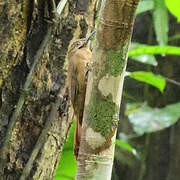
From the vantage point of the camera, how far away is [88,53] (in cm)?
134

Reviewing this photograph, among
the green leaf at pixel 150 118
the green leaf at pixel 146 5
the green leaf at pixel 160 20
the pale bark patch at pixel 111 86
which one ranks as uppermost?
the green leaf at pixel 146 5

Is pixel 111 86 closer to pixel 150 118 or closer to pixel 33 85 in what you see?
pixel 33 85

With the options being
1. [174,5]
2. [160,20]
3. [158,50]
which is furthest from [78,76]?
[160,20]

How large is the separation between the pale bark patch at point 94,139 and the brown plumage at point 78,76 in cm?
26

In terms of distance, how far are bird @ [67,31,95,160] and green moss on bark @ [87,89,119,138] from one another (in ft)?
0.89

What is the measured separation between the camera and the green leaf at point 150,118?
2709 mm

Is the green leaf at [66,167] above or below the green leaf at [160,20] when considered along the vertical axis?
below

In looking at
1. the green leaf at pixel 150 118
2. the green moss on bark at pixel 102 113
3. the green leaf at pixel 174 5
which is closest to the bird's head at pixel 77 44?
the green leaf at pixel 174 5

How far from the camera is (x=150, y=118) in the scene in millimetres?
2793

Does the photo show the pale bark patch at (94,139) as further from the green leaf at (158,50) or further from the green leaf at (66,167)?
the green leaf at (158,50)

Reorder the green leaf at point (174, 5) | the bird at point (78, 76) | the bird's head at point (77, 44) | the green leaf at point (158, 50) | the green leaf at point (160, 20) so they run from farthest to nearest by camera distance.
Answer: the green leaf at point (160, 20), the green leaf at point (158, 50), the green leaf at point (174, 5), the bird's head at point (77, 44), the bird at point (78, 76)

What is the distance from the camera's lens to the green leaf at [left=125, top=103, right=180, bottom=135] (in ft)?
8.89

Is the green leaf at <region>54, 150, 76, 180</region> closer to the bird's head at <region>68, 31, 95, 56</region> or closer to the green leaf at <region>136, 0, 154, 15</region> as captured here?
the bird's head at <region>68, 31, 95, 56</region>

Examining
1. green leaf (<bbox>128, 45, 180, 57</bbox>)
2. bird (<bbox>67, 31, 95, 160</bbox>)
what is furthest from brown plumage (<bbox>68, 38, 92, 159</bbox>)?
green leaf (<bbox>128, 45, 180, 57</bbox>)
